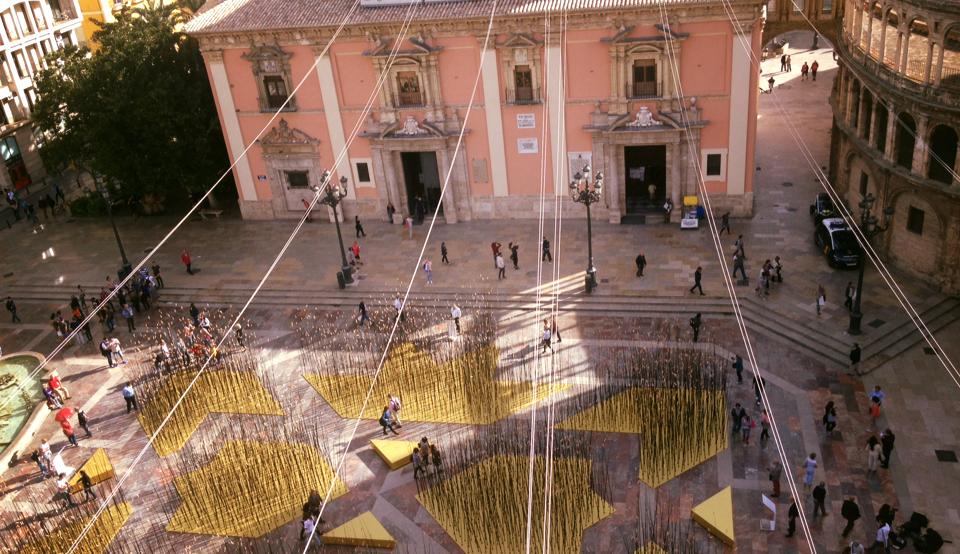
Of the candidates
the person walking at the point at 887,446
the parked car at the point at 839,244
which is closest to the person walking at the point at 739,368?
the person walking at the point at 887,446

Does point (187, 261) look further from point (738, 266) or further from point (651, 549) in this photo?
point (651, 549)

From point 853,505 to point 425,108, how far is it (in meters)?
22.1

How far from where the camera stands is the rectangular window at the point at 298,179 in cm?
3753

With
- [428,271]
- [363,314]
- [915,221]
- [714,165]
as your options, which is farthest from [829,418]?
[363,314]

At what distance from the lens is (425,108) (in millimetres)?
34562

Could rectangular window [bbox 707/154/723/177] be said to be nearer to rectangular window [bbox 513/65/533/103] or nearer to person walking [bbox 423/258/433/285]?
rectangular window [bbox 513/65/533/103]

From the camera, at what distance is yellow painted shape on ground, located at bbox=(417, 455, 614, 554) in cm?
1973

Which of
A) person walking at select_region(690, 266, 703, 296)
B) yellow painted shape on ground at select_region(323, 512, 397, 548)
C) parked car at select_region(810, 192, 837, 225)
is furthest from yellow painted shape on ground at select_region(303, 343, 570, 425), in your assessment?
parked car at select_region(810, 192, 837, 225)

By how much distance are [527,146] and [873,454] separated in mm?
18360

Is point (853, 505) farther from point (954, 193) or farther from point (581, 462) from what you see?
point (954, 193)

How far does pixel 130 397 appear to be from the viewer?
2636cm

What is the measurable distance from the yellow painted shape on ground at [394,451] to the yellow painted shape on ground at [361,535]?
222 centimetres

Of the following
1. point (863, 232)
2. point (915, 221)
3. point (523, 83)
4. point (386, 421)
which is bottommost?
point (386, 421)

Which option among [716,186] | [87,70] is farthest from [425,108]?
[87,70]
